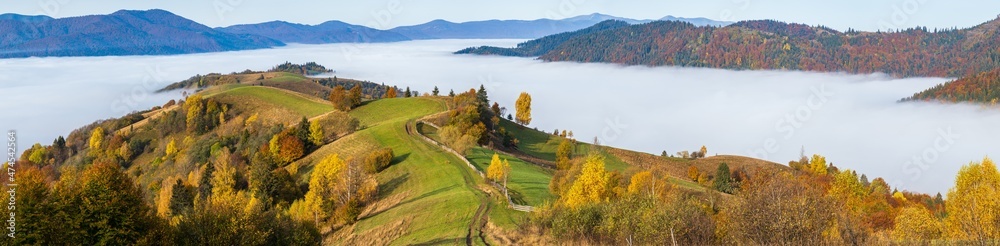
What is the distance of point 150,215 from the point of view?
3212 cm

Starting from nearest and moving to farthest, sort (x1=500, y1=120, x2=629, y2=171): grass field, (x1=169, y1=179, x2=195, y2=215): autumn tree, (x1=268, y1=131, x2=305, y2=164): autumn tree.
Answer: (x1=169, y1=179, x2=195, y2=215): autumn tree < (x1=268, y1=131, x2=305, y2=164): autumn tree < (x1=500, y1=120, x2=629, y2=171): grass field

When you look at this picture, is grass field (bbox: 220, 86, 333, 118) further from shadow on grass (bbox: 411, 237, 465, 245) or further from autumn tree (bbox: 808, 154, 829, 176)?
autumn tree (bbox: 808, 154, 829, 176)

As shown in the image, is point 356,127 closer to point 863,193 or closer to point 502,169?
point 502,169

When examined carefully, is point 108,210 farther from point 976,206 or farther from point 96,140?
point 96,140

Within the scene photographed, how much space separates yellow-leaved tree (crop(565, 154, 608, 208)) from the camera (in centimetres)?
4456


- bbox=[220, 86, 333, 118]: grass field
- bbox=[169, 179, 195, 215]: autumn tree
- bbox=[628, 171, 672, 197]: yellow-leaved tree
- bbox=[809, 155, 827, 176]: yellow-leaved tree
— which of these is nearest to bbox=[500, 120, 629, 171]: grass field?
bbox=[809, 155, 827, 176]: yellow-leaved tree

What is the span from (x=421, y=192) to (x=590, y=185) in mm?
22675

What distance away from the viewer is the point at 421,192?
61781 millimetres

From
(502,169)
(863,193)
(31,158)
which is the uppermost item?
(502,169)

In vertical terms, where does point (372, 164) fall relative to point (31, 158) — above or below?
above

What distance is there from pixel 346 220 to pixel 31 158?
119 metres

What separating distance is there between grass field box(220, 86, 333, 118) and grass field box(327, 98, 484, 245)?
43212 millimetres

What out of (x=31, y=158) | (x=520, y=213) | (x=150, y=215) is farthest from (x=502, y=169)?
(x=31, y=158)

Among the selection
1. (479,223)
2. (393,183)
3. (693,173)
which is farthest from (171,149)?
(693,173)
